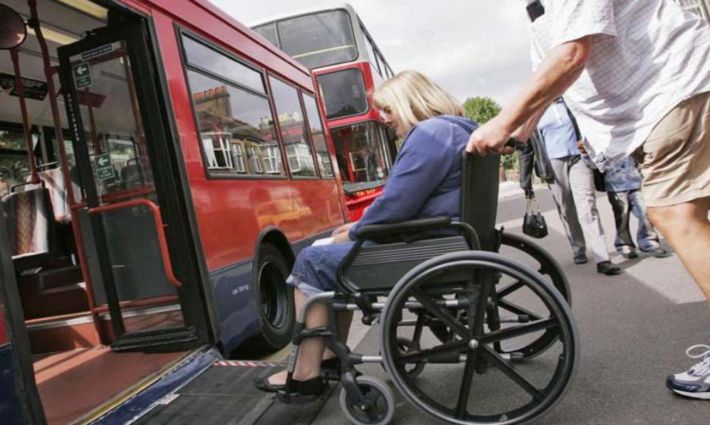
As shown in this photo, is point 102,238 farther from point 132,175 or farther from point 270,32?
point 270,32

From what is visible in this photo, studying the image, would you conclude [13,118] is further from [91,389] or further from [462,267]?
[462,267]

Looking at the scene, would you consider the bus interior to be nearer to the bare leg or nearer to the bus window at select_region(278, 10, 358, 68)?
the bare leg

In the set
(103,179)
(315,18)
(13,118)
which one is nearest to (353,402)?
(103,179)

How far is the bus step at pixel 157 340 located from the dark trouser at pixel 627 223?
161 inches

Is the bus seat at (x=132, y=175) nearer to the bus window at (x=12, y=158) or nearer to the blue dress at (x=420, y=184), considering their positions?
the blue dress at (x=420, y=184)

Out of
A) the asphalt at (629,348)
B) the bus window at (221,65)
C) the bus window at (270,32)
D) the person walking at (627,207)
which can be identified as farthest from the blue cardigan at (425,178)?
the bus window at (270,32)

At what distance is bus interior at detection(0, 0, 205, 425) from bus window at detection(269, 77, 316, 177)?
1.75m

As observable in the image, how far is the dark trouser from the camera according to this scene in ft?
17.0

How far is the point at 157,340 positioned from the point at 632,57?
312 cm

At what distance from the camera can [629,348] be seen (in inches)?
113

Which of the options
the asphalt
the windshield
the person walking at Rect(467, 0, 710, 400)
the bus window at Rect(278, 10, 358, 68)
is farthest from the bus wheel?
the bus window at Rect(278, 10, 358, 68)

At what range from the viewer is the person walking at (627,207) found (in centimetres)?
519

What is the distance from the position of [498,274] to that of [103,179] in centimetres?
272

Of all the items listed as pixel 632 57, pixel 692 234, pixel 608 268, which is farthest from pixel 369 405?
pixel 608 268
